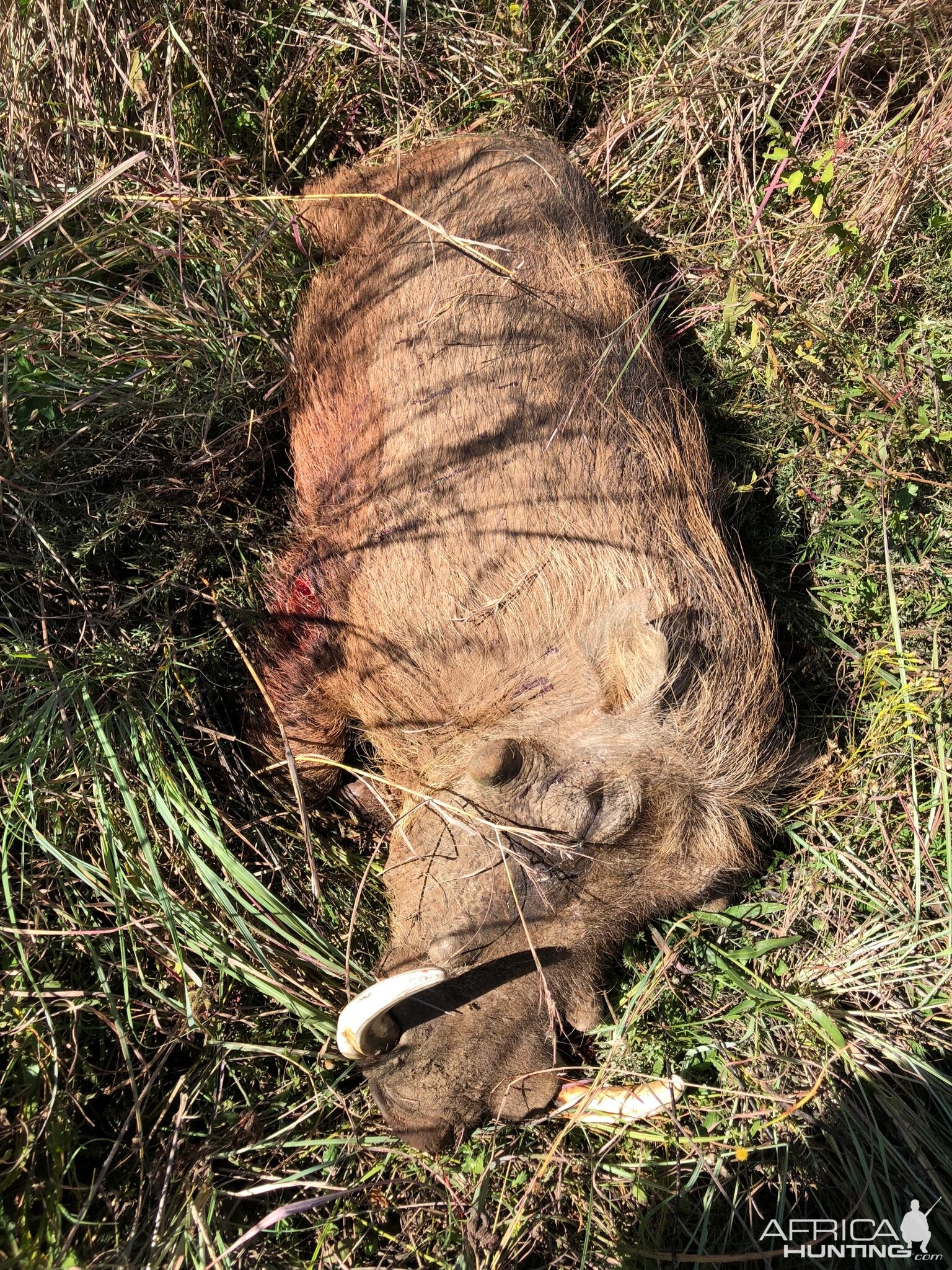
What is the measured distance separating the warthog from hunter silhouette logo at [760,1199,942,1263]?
106 cm

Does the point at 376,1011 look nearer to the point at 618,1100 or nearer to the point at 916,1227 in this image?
the point at 618,1100

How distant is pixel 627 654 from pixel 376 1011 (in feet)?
4.56

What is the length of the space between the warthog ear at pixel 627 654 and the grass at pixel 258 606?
1144 mm

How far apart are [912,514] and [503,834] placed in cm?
225

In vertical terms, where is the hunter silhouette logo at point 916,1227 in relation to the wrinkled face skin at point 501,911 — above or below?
below

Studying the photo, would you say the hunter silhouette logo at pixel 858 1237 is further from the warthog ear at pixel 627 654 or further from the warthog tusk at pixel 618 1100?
the warthog ear at pixel 627 654

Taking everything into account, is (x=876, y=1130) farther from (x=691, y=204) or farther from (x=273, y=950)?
(x=691, y=204)

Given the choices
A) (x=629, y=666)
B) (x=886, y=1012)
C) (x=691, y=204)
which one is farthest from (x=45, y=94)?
(x=886, y=1012)

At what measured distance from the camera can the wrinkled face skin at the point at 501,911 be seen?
2.75m

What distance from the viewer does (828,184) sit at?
3.73 m

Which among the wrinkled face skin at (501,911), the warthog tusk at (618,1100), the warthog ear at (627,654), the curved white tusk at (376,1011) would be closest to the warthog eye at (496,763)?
the wrinkled face skin at (501,911)

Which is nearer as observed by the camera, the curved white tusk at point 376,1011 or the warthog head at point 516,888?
the curved white tusk at point 376,1011

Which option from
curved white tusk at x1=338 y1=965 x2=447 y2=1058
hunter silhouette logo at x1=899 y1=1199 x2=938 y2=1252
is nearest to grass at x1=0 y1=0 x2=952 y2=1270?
hunter silhouette logo at x1=899 y1=1199 x2=938 y2=1252

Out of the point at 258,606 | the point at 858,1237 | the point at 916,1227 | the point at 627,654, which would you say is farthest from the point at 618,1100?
the point at 258,606
